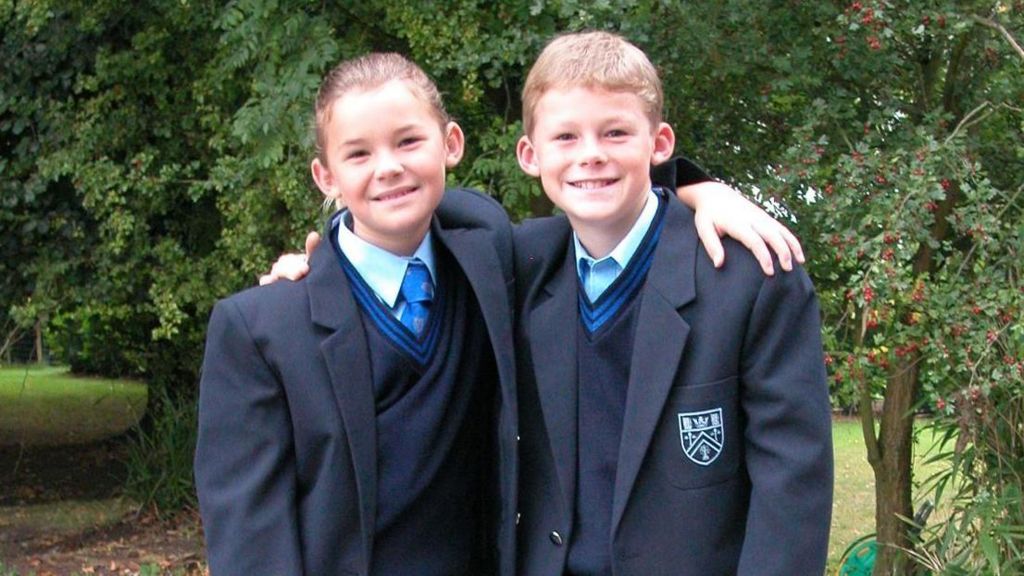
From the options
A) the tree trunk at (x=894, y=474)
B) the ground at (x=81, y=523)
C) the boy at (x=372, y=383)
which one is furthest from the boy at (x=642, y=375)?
the ground at (x=81, y=523)

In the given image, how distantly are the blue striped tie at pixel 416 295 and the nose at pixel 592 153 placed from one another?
1.45 ft

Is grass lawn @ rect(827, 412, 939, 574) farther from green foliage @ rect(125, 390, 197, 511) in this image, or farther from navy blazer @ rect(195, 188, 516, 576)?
navy blazer @ rect(195, 188, 516, 576)

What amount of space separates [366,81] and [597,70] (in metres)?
0.48

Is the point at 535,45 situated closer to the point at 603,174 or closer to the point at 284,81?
the point at 284,81

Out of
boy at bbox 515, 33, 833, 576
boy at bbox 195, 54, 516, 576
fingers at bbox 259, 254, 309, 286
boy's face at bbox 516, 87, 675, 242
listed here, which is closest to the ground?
fingers at bbox 259, 254, 309, 286

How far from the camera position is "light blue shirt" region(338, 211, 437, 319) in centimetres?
284

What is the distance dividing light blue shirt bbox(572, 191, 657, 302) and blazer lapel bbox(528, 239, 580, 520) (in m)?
0.03

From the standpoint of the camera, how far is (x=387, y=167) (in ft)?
9.05

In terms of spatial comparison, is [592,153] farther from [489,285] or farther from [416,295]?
[416,295]

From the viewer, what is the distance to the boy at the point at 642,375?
8.20 feet

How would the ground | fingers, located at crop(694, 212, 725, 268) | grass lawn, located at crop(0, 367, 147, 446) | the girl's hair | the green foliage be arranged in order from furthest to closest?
grass lawn, located at crop(0, 367, 147, 446)
the green foliage
the ground
the girl's hair
fingers, located at crop(694, 212, 725, 268)

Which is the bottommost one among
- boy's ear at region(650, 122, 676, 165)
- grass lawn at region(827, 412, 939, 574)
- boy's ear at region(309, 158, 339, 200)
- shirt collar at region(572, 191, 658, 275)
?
grass lawn at region(827, 412, 939, 574)

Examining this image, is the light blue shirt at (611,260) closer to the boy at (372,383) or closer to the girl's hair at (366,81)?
the boy at (372,383)

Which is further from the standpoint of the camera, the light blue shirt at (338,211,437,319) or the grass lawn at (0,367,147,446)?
the grass lawn at (0,367,147,446)
